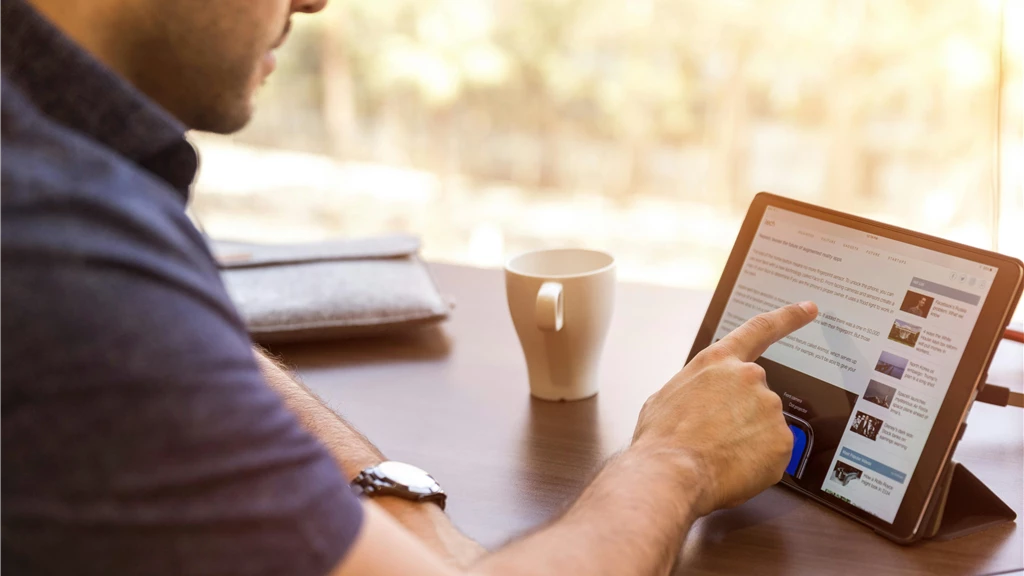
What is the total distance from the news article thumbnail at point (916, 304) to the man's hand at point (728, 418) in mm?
71

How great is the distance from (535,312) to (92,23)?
45 centimetres

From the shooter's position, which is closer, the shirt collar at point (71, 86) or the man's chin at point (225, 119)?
the shirt collar at point (71, 86)

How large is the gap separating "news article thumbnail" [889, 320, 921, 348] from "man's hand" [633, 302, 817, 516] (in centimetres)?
6

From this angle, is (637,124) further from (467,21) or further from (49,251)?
(49,251)

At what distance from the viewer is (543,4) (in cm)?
348

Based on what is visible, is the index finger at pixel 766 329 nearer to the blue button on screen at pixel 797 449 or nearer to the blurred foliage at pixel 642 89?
the blue button on screen at pixel 797 449

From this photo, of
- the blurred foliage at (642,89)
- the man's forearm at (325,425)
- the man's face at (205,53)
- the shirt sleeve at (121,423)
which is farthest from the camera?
the blurred foliage at (642,89)

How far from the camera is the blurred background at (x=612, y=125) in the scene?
3.17 m

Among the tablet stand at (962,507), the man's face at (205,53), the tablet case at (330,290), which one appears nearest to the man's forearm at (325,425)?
the tablet case at (330,290)

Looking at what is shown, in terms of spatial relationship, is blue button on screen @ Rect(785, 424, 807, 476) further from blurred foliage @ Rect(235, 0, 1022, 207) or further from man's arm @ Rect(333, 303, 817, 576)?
blurred foliage @ Rect(235, 0, 1022, 207)

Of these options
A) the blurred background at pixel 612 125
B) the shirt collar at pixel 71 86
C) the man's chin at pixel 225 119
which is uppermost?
the shirt collar at pixel 71 86

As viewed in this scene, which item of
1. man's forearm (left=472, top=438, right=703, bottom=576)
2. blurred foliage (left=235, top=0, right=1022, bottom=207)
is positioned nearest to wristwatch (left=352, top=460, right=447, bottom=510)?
man's forearm (left=472, top=438, right=703, bottom=576)

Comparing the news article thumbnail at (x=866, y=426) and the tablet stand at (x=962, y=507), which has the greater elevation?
the news article thumbnail at (x=866, y=426)

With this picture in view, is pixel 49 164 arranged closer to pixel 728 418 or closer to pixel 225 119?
pixel 225 119
